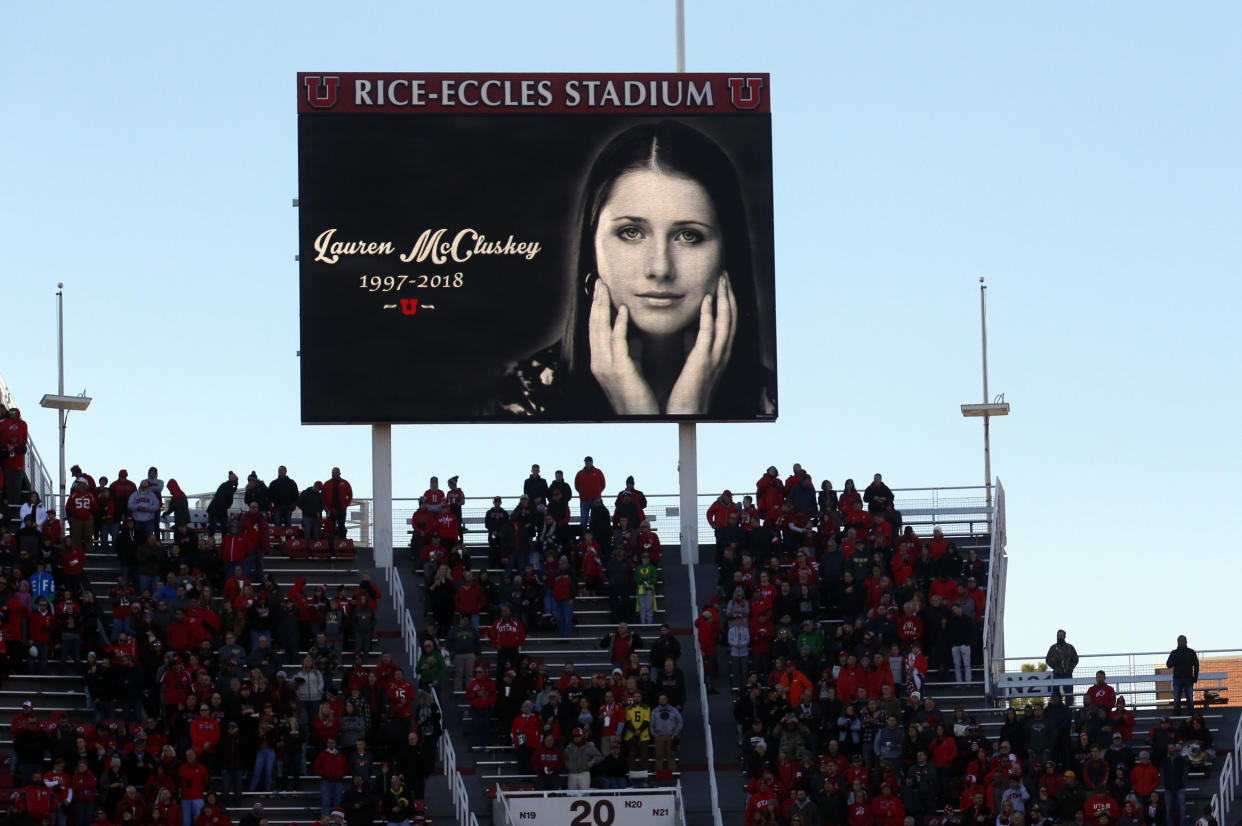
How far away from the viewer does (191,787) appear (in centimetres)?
3300

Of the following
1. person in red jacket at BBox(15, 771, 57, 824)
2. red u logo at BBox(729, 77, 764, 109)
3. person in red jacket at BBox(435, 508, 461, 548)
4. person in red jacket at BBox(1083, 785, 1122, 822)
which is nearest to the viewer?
person in red jacket at BBox(15, 771, 57, 824)

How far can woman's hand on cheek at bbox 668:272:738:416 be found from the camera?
40.2 m

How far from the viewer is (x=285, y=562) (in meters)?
40.5

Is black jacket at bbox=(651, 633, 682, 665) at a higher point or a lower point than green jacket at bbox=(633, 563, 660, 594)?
lower

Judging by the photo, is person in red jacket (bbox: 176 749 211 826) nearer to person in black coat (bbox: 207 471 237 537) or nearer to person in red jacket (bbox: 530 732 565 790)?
person in red jacket (bbox: 530 732 565 790)

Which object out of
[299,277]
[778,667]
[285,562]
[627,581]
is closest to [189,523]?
[285,562]

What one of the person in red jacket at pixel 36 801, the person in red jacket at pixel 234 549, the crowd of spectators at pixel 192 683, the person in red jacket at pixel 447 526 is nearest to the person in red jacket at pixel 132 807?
the crowd of spectators at pixel 192 683

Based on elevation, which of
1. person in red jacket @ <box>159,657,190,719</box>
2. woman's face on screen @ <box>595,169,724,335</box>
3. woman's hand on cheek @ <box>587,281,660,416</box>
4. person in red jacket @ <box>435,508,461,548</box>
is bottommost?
person in red jacket @ <box>159,657,190,719</box>

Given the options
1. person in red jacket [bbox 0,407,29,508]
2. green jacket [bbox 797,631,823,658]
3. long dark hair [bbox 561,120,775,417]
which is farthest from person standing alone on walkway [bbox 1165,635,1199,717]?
person in red jacket [bbox 0,407,29,508]

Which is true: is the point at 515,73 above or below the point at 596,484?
above

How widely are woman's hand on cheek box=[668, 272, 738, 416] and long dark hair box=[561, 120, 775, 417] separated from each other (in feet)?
0.37

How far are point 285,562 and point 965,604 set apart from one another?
10491 millimetres

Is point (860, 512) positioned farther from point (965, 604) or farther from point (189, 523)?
point (189, 523)

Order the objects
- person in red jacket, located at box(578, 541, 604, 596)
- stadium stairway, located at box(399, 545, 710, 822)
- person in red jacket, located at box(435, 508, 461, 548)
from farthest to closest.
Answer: person in red jacket, located at box(435, 508, 461, 548)
person in red jacket, located at box(578, 541, 604, 596)
stadium stairway, located at box(399, 545, 710, 822)
